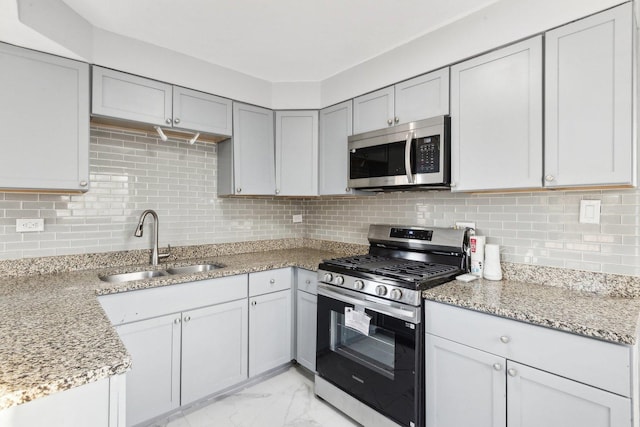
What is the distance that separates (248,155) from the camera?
2.77 metres

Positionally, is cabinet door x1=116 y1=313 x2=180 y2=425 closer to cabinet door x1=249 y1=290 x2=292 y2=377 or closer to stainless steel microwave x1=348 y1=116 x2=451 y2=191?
cabinet door x1=249 y1=290 x2=292 y2=377

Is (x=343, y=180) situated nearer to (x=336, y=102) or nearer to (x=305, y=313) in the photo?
(x=336, y=102)

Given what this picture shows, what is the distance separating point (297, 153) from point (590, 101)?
2.02 meters

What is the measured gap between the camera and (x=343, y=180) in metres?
2.65

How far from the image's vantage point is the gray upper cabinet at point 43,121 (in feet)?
5.64

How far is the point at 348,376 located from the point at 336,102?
2.10 meters

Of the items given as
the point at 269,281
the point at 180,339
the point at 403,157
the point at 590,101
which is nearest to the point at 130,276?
the point at 180,339

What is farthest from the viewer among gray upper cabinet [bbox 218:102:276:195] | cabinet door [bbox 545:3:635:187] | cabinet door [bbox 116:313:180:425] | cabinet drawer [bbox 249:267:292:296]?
gray upper cabinet [bbox 218:102:276:195]

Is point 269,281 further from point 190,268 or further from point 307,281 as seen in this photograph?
point 190,268

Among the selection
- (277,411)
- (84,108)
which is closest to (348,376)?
(277,411)

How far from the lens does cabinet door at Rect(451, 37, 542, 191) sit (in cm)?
165

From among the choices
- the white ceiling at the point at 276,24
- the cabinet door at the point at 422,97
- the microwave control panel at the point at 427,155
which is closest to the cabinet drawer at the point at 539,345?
the microwave control panel at the point at 427,155

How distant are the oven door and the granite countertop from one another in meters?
0.27

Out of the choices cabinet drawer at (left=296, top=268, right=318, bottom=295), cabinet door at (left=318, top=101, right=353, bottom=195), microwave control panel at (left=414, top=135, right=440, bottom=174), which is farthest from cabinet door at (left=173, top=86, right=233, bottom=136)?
microwave control panel at (left=414, top=135, right=440, bottom=174)
